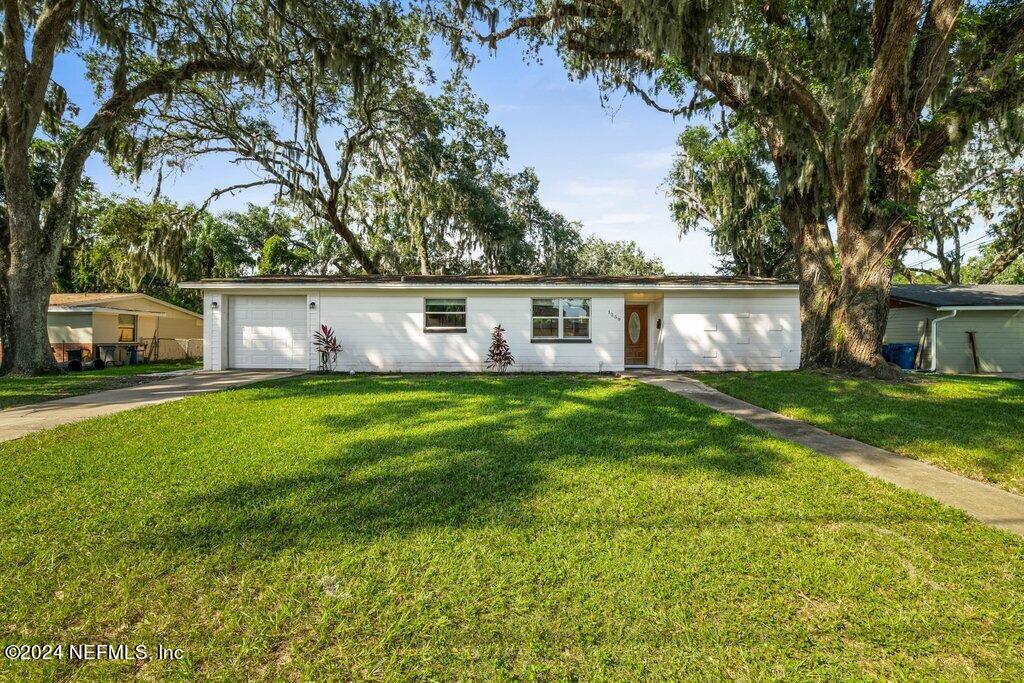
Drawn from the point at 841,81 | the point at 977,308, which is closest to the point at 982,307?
the point at 977,308

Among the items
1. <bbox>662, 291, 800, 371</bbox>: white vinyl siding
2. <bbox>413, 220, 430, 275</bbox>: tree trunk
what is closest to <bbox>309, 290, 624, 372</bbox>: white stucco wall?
<bbox>662, 291, 800, 371</bbox>: white vinyl siding

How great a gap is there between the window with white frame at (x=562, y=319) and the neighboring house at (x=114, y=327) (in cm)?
1508

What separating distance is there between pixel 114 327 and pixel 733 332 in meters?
23.9

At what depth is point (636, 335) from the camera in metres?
13.9

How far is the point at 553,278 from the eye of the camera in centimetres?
1197

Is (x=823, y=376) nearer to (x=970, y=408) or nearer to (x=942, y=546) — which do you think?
(x=970, y=408)

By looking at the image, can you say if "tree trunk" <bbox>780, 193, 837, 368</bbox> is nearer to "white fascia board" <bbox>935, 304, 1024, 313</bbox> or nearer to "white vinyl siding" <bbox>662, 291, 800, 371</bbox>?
"white vinyl siding" <bbox>662, 291, 800, 371</bbox>

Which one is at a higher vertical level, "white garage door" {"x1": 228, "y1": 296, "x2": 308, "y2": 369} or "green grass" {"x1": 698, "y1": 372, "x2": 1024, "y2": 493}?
"white garage door" {"x1": 228, "y1": 296, "x2": 308, "y2": 369}

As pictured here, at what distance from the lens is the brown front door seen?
13.8 m

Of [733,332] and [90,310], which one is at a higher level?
[90,310]

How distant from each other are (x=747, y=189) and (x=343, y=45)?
15.9m

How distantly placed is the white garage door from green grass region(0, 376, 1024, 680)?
26.7 feet

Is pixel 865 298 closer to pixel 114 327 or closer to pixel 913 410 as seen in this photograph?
pixel 913 410

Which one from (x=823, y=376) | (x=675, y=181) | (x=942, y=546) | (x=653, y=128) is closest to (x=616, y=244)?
(x=675, y=181)
